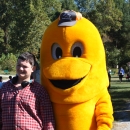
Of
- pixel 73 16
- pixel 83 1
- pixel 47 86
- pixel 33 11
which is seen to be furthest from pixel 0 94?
pixel 83 1

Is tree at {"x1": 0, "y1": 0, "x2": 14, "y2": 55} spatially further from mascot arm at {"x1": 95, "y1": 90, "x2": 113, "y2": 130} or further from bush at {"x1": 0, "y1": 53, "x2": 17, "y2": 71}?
mascot arm at {"x1": 95, "y1": 90, "x2": 113, "y2": 130}

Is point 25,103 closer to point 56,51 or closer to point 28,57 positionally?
point 28,57

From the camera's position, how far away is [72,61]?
3012mm

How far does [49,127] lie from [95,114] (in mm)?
442

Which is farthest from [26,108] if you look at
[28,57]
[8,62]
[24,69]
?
[8,62]

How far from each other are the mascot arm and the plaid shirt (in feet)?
1.39

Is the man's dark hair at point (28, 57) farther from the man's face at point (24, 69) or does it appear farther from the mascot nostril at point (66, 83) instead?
the mascot nostril at point (66, 83)

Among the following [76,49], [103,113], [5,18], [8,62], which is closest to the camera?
[103,113]

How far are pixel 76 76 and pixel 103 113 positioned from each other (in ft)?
1.38

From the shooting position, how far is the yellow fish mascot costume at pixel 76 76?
9.84 feet

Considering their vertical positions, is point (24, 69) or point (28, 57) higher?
point (28, 57)

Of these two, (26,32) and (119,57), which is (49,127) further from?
(119,57)

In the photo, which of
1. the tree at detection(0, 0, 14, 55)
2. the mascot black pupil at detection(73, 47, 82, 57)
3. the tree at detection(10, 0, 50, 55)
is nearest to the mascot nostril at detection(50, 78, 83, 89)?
the mascot black pupil at detection(73, 47, 82, 57)

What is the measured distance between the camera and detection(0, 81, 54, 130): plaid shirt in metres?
2.89
